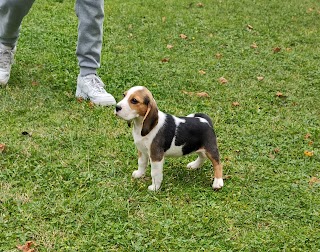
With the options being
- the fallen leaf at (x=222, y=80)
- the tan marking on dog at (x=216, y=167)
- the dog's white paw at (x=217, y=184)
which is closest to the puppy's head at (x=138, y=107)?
the tan marking on dog at (x=216, y=167)

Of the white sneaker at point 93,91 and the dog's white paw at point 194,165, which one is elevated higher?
the dog's white paw at point 194,165

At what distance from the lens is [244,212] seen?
3.52 meters

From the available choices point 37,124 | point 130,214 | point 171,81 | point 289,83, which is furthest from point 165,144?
point 289,83

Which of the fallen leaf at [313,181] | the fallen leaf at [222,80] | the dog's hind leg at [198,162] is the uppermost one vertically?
the dog's hind leg at [198,162]

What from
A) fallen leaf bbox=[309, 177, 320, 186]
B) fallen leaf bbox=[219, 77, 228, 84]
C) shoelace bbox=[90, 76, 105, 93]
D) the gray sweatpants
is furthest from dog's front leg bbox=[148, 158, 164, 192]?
fallen leaf bbox=[219, 77, 228, 84]

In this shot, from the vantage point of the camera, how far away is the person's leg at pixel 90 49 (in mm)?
4961

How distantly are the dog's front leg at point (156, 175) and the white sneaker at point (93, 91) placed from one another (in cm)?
154

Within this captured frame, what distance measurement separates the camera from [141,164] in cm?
375

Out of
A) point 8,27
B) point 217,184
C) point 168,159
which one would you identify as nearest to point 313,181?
point 217,184

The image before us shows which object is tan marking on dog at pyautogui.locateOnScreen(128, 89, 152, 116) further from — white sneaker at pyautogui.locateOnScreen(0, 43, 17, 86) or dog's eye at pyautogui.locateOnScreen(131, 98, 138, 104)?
white sneaker at pyautogui.locateOnScreen(0, 43, 17, 86)

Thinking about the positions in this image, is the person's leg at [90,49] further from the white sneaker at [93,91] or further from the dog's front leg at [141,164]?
the dog's front leg at [141,164]

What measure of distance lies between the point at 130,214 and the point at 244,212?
77 centimetres

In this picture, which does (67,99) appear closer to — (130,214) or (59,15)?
Result: (130,214)

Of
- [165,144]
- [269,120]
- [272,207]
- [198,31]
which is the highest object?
[165,144]
